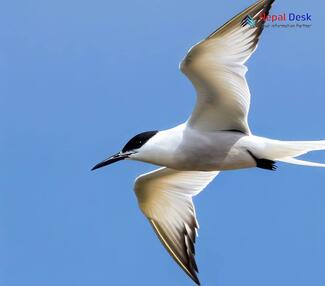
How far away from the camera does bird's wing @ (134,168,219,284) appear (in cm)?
881

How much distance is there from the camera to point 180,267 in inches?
342

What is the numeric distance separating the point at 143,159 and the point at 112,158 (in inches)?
13.7

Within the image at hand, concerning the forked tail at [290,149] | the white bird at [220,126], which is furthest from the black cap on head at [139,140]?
the forked tail at [290,149]

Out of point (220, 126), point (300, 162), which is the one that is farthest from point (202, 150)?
point (300, 162)

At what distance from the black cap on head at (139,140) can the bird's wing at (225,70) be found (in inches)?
15.1

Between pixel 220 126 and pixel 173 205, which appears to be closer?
pixel 220 126

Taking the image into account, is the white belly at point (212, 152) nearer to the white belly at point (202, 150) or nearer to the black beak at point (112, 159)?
the white belly at point (202, 150)

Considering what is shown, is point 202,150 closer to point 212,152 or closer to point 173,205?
point 212,152

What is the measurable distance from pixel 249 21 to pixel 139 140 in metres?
1.47

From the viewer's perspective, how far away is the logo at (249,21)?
7312mm

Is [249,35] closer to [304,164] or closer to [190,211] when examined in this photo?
[304,164]

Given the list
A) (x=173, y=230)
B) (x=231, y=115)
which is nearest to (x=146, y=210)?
(x=173, y=230)

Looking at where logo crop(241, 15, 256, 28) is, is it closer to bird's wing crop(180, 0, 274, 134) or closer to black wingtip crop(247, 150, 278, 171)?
bird's wing crop(180, 0, 274, 134)

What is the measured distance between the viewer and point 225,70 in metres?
7.61
